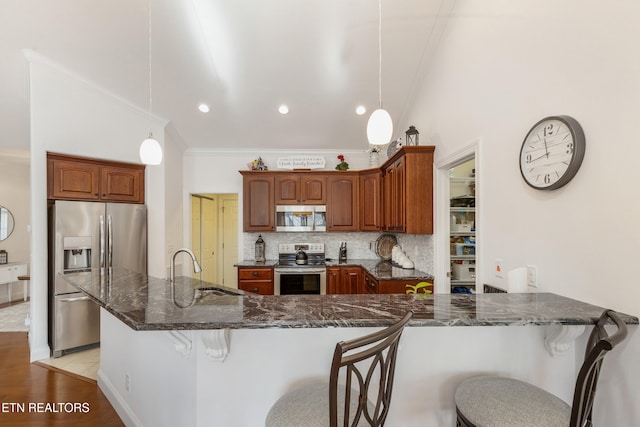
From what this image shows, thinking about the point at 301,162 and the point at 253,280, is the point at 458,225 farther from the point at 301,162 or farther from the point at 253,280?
the point at 253,280

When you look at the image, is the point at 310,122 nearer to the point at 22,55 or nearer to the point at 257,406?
the point at 22,55

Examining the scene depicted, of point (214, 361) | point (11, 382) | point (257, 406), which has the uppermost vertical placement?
point (214, 361)

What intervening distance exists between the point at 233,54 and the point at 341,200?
246 centimetres

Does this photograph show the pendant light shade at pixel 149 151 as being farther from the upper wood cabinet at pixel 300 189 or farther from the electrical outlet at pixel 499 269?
the electrical outlet at pixel 499 269

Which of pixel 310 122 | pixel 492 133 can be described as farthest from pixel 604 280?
pixel 310 122

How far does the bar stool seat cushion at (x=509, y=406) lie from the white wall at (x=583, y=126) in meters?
0.45

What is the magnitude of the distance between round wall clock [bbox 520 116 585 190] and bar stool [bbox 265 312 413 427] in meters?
1.22

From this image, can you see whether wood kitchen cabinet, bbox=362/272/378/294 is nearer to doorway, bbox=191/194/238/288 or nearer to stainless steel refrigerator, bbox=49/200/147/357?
doorway, bbox=191/194/238/288

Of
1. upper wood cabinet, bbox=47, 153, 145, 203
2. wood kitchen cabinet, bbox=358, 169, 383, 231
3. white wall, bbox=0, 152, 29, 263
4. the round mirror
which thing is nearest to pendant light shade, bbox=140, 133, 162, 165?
upper wood cabinet, bbox=47, 153, 145, 203

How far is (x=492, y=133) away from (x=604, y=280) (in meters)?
1.20

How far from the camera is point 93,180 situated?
3.41m

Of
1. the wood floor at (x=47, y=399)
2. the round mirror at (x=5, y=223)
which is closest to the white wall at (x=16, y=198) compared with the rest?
the round mirror at (x=5, y=223)

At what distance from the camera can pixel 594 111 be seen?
135 cm

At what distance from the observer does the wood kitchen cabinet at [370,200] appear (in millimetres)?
4270
